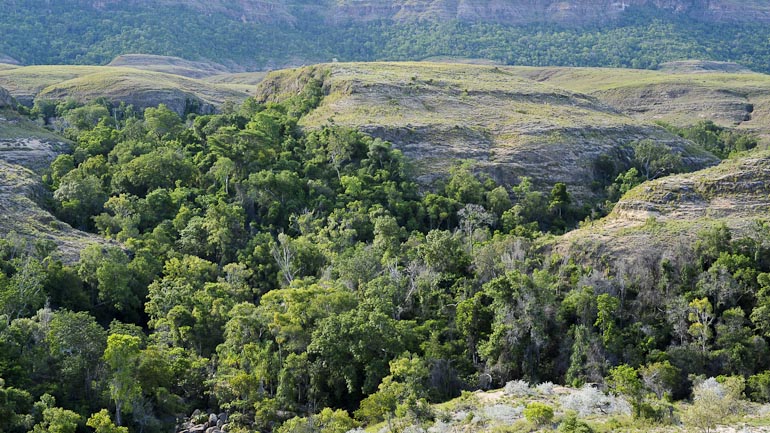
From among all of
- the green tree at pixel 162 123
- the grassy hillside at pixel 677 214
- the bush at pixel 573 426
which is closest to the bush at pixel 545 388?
the bush at pixel 573 426

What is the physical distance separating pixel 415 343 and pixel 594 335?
9553 millimetres

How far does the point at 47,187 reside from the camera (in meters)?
63.0

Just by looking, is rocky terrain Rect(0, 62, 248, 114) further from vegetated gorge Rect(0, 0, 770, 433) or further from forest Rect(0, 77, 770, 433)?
forest Rect(0, 77, 770, 433)

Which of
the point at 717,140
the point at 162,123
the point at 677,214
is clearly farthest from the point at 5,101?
the point at 717,140

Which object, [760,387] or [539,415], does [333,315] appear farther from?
[760,387]

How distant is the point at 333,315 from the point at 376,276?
6936 mm

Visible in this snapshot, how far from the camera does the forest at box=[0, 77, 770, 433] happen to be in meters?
38.2

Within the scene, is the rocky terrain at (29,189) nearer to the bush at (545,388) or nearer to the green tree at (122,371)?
the green tree at (122,371)

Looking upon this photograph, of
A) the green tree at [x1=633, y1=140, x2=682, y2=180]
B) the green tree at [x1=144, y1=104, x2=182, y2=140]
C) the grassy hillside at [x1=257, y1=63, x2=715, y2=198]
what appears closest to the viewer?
the green tree at [x1=633, y1=140, x2=682, y2=180]

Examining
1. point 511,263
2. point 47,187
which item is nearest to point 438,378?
point 511,263

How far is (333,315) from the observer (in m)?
42.5

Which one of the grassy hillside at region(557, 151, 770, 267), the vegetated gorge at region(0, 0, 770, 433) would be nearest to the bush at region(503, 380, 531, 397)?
the vegetated gorge at region(0, 0, 770, 433)

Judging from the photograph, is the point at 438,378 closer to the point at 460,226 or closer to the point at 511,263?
the point at 511,263

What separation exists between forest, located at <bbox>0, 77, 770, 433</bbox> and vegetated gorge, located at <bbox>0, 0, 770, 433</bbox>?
0.15 metres
